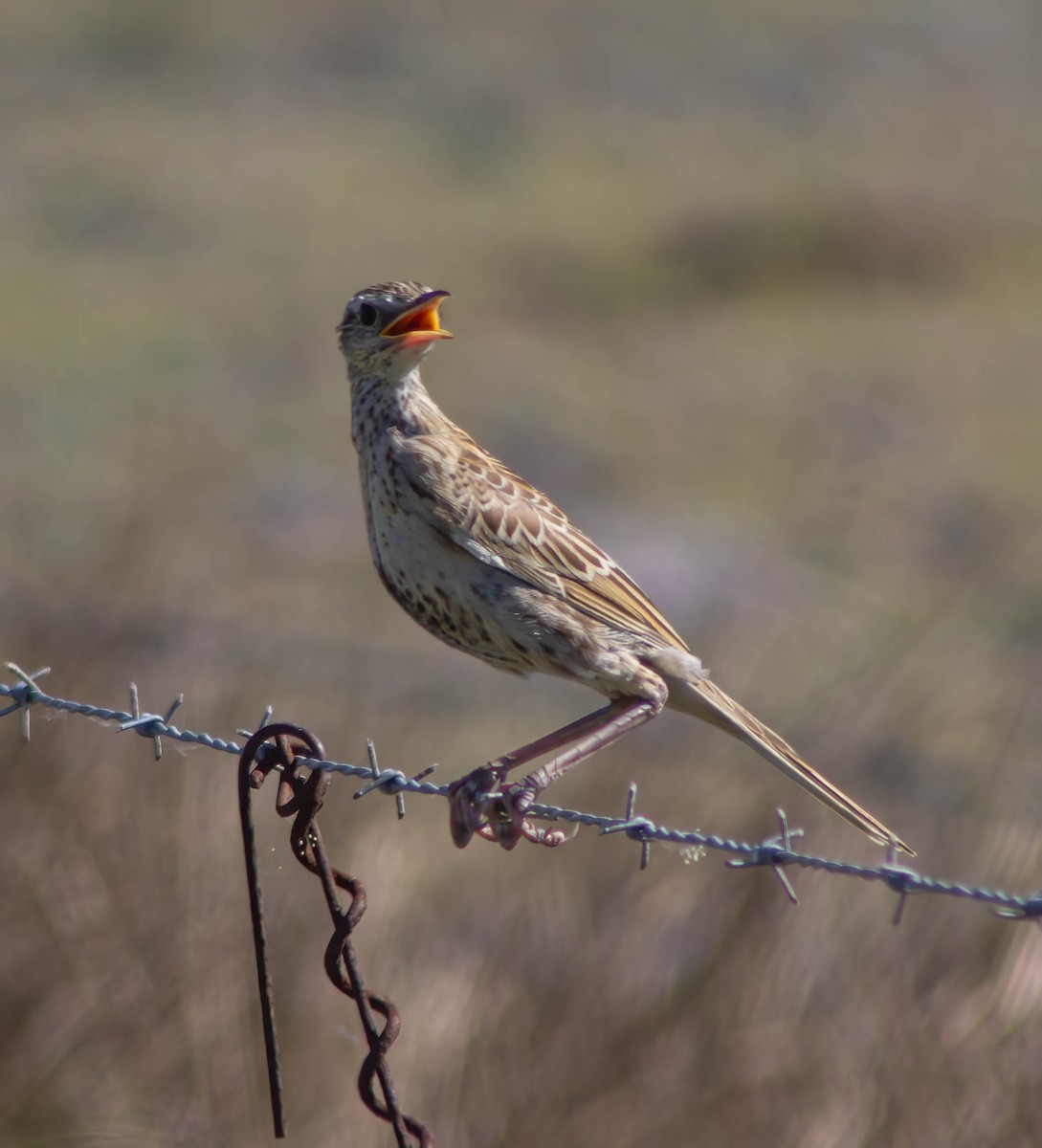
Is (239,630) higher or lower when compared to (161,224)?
lower

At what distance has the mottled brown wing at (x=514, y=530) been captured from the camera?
623 cm

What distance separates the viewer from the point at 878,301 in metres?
33.8

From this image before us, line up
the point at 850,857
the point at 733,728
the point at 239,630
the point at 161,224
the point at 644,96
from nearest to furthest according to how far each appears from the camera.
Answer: the point at 733,728 → the point at 850,857 → the point at 239,630 → the point at 161,224 → the point at 644,96

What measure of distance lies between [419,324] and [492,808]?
196 cm

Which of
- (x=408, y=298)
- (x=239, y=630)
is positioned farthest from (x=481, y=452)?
(x=239, y=630)

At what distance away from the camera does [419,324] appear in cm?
683

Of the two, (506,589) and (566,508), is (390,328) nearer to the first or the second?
(506,589)

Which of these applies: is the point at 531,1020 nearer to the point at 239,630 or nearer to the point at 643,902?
the point at 643,902

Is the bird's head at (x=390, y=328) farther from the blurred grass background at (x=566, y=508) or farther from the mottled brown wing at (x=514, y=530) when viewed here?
the blurred grass background at (x=566, y=508)

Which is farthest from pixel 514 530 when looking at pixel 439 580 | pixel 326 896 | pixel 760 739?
pixel 326 896

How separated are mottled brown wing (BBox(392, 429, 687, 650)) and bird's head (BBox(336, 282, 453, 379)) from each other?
36 cm

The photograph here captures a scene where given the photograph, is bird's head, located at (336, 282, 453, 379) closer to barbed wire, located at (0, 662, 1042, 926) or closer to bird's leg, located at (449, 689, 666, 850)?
bird's leg, located at (449, 689, 666, 850)

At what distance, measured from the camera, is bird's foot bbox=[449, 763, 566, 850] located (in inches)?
228

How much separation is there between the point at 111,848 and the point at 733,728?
10.9 feet
